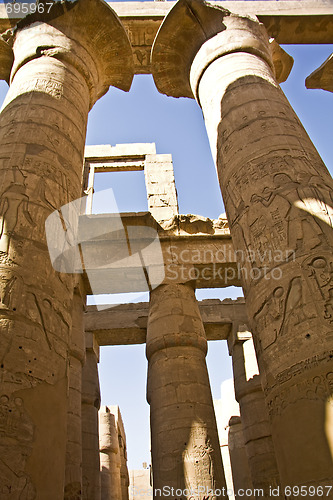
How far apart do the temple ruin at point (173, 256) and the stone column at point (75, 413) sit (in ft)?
0.10

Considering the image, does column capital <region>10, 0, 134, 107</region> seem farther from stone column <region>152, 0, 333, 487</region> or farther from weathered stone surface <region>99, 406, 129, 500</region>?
weathered stone surface <region>99, 406, 129, 500</region>

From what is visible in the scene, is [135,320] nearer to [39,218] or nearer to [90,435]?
[90,435]

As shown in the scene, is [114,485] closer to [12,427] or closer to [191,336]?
[191,336]

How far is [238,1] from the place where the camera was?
721 cm

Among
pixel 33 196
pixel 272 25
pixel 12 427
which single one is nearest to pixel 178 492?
pixel 12 427

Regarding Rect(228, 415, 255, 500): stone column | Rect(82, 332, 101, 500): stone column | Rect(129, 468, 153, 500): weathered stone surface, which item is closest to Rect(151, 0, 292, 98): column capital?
Rect(82, 332, 101, 500): stone column

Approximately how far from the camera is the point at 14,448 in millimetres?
2549

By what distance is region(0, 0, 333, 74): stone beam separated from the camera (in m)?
7.07

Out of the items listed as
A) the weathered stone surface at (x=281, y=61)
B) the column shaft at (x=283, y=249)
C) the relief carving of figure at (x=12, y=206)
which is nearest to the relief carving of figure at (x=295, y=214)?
the column shaft at (x=283, y=249)

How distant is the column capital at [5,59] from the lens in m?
6.42

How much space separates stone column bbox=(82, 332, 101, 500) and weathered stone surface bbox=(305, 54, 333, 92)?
25.2 feet

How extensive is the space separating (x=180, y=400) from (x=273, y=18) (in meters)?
6.59

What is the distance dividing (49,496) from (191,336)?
4.68 meters

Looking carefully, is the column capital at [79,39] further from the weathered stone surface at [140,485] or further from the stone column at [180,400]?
the weathered stone surface at [140,485]
